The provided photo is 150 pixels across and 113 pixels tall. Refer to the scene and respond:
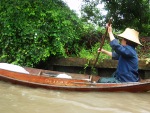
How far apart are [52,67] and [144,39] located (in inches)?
119

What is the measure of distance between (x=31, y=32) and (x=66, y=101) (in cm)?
290

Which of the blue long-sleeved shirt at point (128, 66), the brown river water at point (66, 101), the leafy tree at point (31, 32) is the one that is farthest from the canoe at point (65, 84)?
the leafy tree at point (31, 32)

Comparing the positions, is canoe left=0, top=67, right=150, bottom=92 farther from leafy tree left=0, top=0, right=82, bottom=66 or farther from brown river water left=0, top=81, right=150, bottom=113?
leafy tree left=0, top=0, right=82, bottom=66

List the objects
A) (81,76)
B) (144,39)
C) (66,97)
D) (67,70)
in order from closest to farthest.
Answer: (66,97), (81,76), (67,70), (144,39)

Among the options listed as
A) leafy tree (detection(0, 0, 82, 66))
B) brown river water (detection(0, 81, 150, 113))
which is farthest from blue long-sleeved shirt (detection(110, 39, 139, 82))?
leafy tree (detection(0, 0, 82, 66))

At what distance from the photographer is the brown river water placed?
Result: 17.7 ft

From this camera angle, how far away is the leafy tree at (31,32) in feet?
27.4

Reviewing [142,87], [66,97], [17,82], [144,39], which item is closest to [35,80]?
[17,82]

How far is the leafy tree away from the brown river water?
144 cm

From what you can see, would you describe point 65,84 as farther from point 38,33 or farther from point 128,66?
point 38,33

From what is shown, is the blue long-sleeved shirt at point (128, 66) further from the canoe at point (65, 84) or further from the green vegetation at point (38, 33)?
the green vegetation at point (38, 33)

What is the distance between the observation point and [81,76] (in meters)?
7.92

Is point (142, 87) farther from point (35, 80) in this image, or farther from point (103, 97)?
point (35, 80)

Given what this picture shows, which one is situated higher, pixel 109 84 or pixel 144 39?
pixel 144 39
